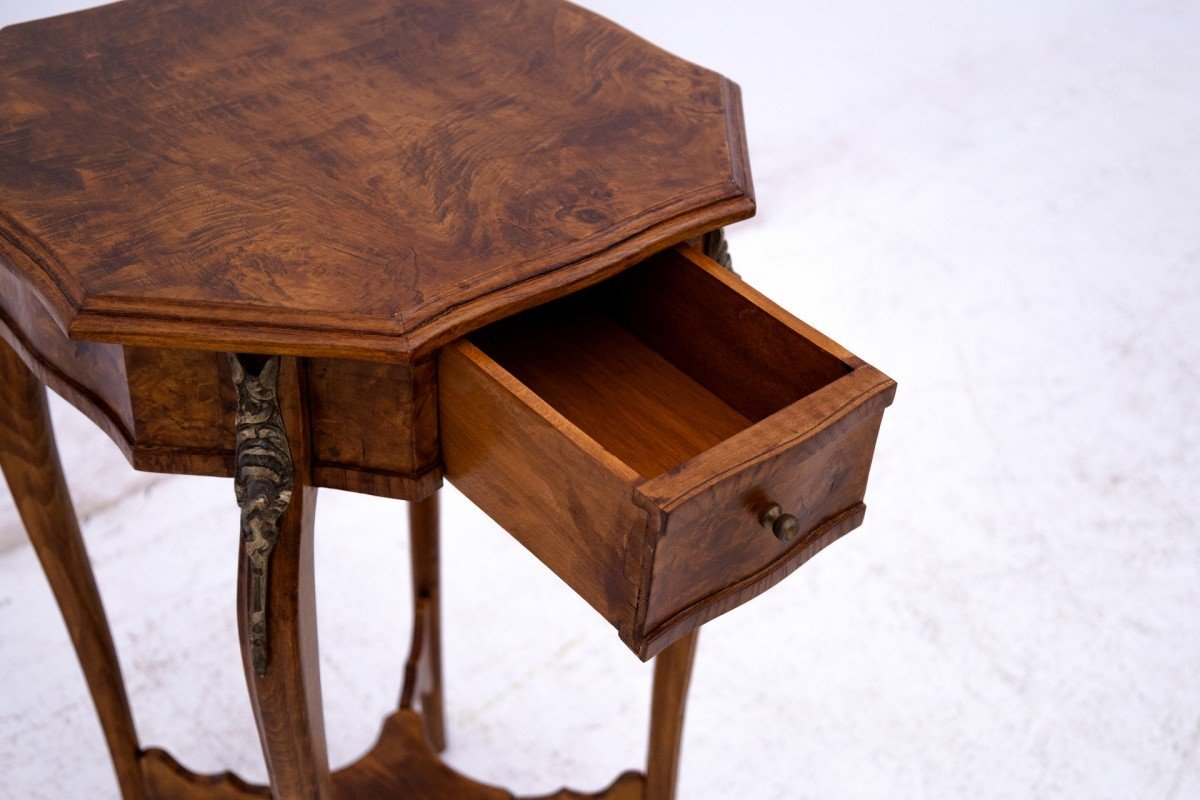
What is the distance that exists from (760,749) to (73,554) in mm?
854

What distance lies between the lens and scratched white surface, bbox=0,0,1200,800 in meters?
1.75

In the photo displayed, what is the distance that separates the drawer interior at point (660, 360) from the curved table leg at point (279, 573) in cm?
20

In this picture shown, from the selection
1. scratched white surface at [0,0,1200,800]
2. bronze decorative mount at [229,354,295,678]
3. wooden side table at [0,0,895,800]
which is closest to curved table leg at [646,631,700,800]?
wooden side table at [0,0,895,800]

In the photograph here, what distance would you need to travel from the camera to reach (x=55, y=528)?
1325mm

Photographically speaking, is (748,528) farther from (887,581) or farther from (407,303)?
(887,581)

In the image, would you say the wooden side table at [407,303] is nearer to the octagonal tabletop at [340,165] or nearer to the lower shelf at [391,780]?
the octagonal tabletop at [340,165]

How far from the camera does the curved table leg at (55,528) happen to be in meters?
1.26

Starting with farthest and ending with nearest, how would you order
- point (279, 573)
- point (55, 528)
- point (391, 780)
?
point (391, 780)
point (55, 528)
point (279, 573)

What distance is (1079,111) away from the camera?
3.02m

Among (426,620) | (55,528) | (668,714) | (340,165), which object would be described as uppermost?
(340,165)

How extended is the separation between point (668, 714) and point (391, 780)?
1.30 ft

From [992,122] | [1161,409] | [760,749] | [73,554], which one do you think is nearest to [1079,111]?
[992,122]

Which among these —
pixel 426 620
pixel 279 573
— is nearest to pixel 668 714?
pixel 426 620

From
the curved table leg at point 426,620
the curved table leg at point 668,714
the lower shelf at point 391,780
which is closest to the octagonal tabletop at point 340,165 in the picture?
the curved table leg at point 668,714
